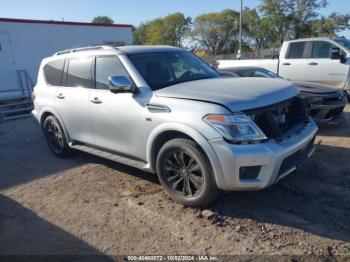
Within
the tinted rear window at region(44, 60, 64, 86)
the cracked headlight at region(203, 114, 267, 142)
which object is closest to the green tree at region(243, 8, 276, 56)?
the tinted rear window at region(44, 60, 64, 86)

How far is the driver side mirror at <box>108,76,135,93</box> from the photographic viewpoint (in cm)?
421

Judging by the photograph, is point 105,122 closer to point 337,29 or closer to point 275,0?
point 275,0

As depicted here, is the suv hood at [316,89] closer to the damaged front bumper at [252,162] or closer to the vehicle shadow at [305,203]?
the vehicle shadow at [305,203]

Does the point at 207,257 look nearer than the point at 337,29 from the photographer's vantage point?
Yes

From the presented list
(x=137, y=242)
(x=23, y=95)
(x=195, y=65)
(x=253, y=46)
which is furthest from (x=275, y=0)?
(x=137, y=242)

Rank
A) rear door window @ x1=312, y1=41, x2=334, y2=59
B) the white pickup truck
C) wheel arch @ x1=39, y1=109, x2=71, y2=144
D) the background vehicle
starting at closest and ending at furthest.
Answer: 1. wheel arch @ x1=39, y1=109, x2=71, y2=144
2. the background vehicle
3. the white pickup truck
4. rear door window @ x1=312, y1=41, x2=334, y2=59

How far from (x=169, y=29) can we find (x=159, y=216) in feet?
223

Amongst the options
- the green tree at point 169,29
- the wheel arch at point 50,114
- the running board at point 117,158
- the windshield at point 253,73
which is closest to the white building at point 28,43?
the wheel arch at point 50,114

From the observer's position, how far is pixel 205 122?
11.8 feet

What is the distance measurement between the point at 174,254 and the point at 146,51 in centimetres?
278

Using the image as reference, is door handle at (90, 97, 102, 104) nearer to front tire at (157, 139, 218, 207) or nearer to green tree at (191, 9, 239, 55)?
front tire at (157, 139, 218, 207)

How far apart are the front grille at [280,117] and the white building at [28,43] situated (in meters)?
10.8

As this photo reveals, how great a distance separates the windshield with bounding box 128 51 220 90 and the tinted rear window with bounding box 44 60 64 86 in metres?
1.86

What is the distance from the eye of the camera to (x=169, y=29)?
2704 inches
